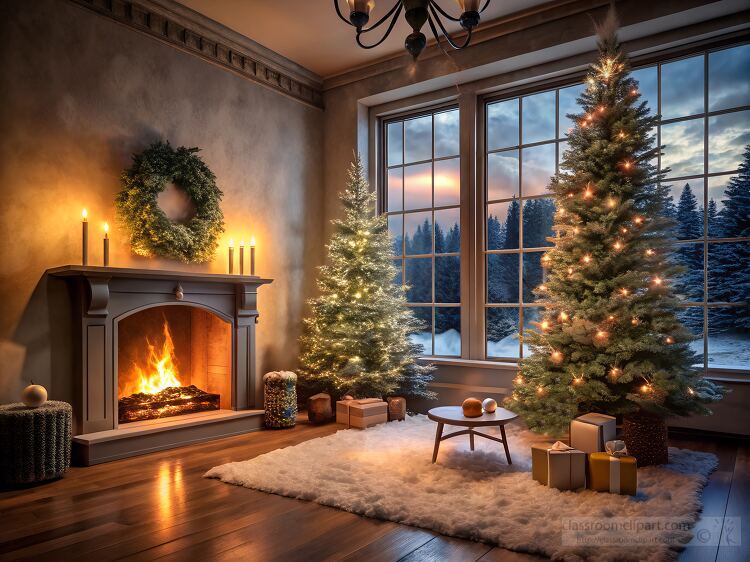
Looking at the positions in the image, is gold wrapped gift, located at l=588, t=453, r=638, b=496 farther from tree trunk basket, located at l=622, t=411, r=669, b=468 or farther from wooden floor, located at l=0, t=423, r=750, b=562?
tree trunk basket, located at l=622, t=411, r=669, b=468

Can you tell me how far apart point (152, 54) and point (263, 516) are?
387cm

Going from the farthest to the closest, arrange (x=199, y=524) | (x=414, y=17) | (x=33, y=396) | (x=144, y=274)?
(x=144, y=274), (x=33, y=396), (x=199, y=524), (x=414, y=17)

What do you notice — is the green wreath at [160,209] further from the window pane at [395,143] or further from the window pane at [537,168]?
the window pane at [537,168]

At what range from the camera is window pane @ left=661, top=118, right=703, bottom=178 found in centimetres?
472

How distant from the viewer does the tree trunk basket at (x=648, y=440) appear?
3.68m

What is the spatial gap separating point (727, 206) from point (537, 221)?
157cm

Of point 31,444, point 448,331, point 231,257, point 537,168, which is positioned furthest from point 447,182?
point 31,444

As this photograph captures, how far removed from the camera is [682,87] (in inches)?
189

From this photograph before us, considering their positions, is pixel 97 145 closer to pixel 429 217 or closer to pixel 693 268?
pixel 429 217

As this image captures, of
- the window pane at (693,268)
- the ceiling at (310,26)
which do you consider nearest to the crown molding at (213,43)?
the ceiling at (310,26)

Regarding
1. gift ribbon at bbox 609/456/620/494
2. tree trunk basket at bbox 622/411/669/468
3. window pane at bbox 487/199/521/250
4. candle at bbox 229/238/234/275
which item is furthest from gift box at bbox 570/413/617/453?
candle at bbox 229/238/234/275

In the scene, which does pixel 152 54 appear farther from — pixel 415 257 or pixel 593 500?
pixel 593 500

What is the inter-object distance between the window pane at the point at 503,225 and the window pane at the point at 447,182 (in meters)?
0.41

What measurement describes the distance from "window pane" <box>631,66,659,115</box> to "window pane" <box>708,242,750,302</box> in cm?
134
